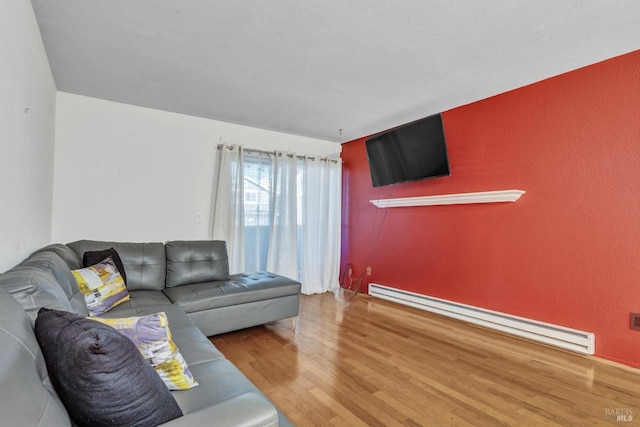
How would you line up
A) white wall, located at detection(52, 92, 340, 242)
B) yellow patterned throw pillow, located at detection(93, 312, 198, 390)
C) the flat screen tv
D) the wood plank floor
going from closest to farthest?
yellow patterned throw pillow, located at detection(93, 312, 198, 390), the wood plank floor, white wall, located at detection(52, 92, 340, 242), the flat screen tv

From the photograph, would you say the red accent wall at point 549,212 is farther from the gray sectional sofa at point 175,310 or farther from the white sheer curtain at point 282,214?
the gray sectional sofa at point 175,310

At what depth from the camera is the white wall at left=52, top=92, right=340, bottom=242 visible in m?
3.02

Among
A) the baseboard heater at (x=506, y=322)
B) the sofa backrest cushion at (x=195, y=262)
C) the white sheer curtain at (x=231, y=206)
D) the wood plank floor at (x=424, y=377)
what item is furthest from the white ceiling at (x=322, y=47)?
the wood plank floor at (x=424, y=377)

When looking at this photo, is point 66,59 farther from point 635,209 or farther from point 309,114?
point 635,209

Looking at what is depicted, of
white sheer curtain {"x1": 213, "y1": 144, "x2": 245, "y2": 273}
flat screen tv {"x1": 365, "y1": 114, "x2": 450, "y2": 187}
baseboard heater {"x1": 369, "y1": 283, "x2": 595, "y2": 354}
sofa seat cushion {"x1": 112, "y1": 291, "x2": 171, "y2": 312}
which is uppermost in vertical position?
flat screen tv {"x1": 365, "y1": 114, "x2": 450, "y2": 187}

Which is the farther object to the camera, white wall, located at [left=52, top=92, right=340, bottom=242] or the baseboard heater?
white wall, located at [left=52, top=92, right=340, bottom=242]

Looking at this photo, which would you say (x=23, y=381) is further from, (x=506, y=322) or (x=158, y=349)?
(x=506, y=322)

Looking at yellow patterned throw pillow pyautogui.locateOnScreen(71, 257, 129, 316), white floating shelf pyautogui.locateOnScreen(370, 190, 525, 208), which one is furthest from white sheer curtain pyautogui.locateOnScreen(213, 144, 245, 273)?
white floating shelf pyautogui.locateOnScreen(370, 190, 525, 208)

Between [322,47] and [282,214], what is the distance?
2.38 m

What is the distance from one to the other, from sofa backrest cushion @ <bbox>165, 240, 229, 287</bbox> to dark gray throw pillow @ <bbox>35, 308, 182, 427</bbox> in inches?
86.8

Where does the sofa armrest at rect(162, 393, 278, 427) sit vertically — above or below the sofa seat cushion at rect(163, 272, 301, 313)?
above

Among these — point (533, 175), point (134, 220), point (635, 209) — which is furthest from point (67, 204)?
point (635, 209)

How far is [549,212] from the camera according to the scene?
269 centimetres

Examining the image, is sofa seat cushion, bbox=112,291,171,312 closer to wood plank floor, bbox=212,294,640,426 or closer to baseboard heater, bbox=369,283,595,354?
wood plank floor, bbox=212,294,640,426
